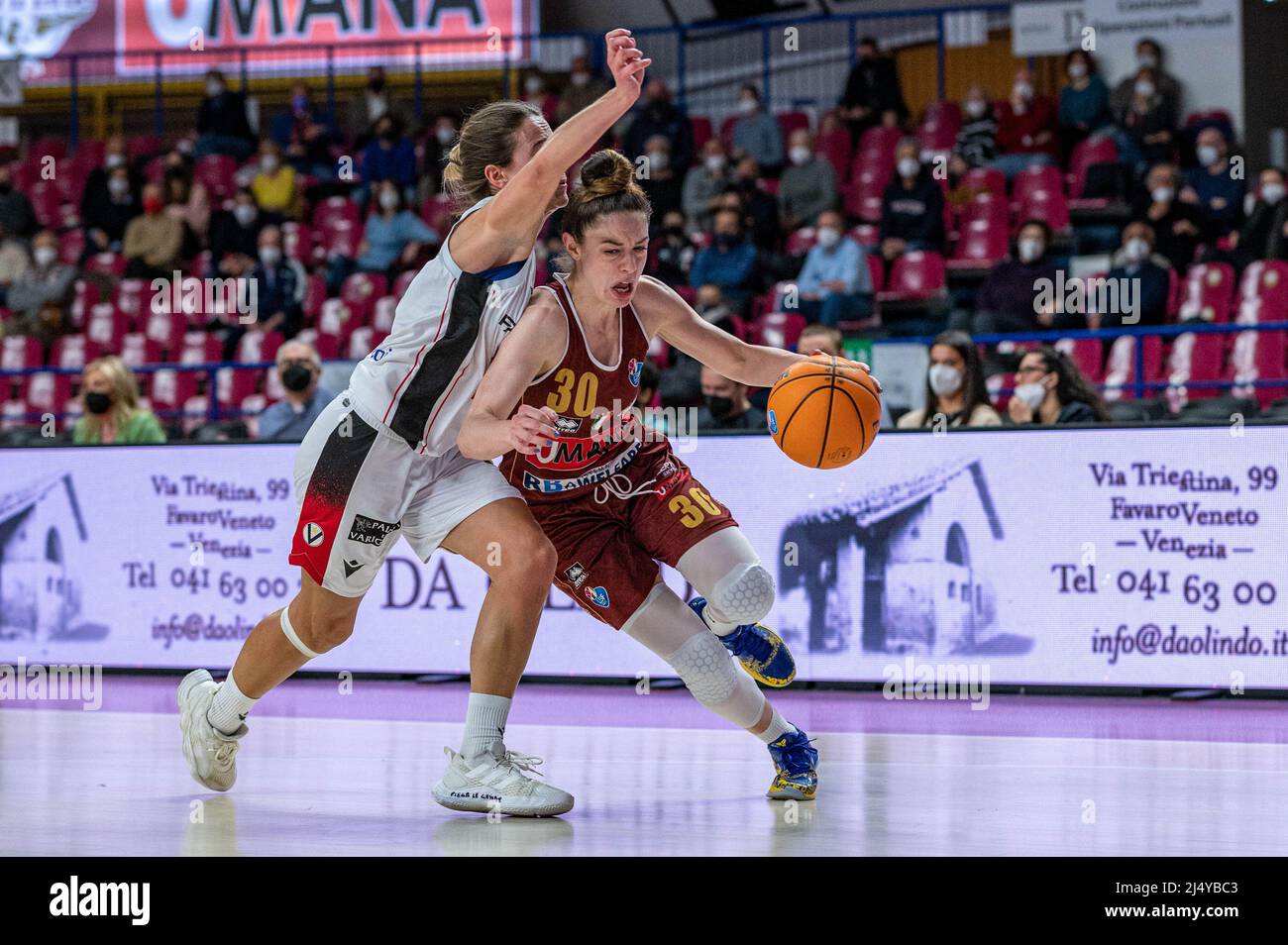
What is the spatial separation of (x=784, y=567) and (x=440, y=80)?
12420mm

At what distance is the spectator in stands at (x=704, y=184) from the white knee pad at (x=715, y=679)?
9.57 meters

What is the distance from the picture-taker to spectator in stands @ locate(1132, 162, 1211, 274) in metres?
12.1

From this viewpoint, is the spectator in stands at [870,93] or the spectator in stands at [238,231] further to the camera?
the spectator in stands at [238,231]

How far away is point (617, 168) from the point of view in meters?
4.50

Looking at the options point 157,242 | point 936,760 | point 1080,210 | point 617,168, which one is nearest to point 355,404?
point 617,168

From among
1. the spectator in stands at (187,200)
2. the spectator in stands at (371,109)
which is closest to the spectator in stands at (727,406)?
the spectator in stands at (371,109)

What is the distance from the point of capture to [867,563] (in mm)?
7770

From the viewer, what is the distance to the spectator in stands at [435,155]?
51.8 ft

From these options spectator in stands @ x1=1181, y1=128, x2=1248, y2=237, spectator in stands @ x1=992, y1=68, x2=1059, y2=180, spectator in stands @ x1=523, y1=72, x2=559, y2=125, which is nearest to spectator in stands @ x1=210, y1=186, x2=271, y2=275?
spectator in stands @ x1=523, y1=72, x2=559, y2=125

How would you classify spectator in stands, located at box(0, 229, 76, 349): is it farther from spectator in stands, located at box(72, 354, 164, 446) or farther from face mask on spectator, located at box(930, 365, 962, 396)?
face mask on spectator, located at box(930, 365, 962, 396)

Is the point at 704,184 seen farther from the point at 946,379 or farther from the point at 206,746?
the point at 206,746

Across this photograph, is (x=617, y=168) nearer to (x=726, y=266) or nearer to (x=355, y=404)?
(x=355, y=404)

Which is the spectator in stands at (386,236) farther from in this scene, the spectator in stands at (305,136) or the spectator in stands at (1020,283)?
the spectator in stands at (1020,283)

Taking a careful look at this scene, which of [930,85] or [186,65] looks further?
[186,65]
